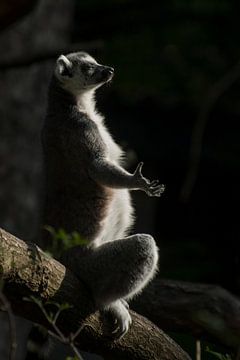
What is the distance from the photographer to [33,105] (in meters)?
9.93

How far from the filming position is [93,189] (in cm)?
591

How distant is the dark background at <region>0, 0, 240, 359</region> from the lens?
9.86 metres

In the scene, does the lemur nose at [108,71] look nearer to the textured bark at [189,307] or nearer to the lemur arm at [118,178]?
the lemur arm at [118,178]

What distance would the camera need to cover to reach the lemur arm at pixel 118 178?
18.4 ft

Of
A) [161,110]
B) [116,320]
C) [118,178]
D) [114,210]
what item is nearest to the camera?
[116,320]

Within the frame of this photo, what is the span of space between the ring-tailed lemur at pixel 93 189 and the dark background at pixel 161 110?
2.32m

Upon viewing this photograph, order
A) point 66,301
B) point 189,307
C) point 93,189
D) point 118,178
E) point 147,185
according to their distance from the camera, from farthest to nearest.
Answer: point 189,307
point 93,189
point 118,178
point 147,185
point 66,301

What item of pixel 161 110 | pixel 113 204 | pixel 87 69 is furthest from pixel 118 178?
pixel 161 110

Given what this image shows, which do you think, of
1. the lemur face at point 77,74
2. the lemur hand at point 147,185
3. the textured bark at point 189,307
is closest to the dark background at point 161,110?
the lemur face at point 77,74

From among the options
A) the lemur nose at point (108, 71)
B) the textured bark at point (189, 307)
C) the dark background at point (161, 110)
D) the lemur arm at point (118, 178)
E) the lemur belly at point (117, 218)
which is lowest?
the dark background at point (161, 110)

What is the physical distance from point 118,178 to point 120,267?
440 millimetres

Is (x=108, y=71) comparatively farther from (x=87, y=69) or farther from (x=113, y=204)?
(x=113, y=204)

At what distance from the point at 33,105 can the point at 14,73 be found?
34 cm

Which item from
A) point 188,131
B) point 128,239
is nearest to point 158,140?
point 188,131
